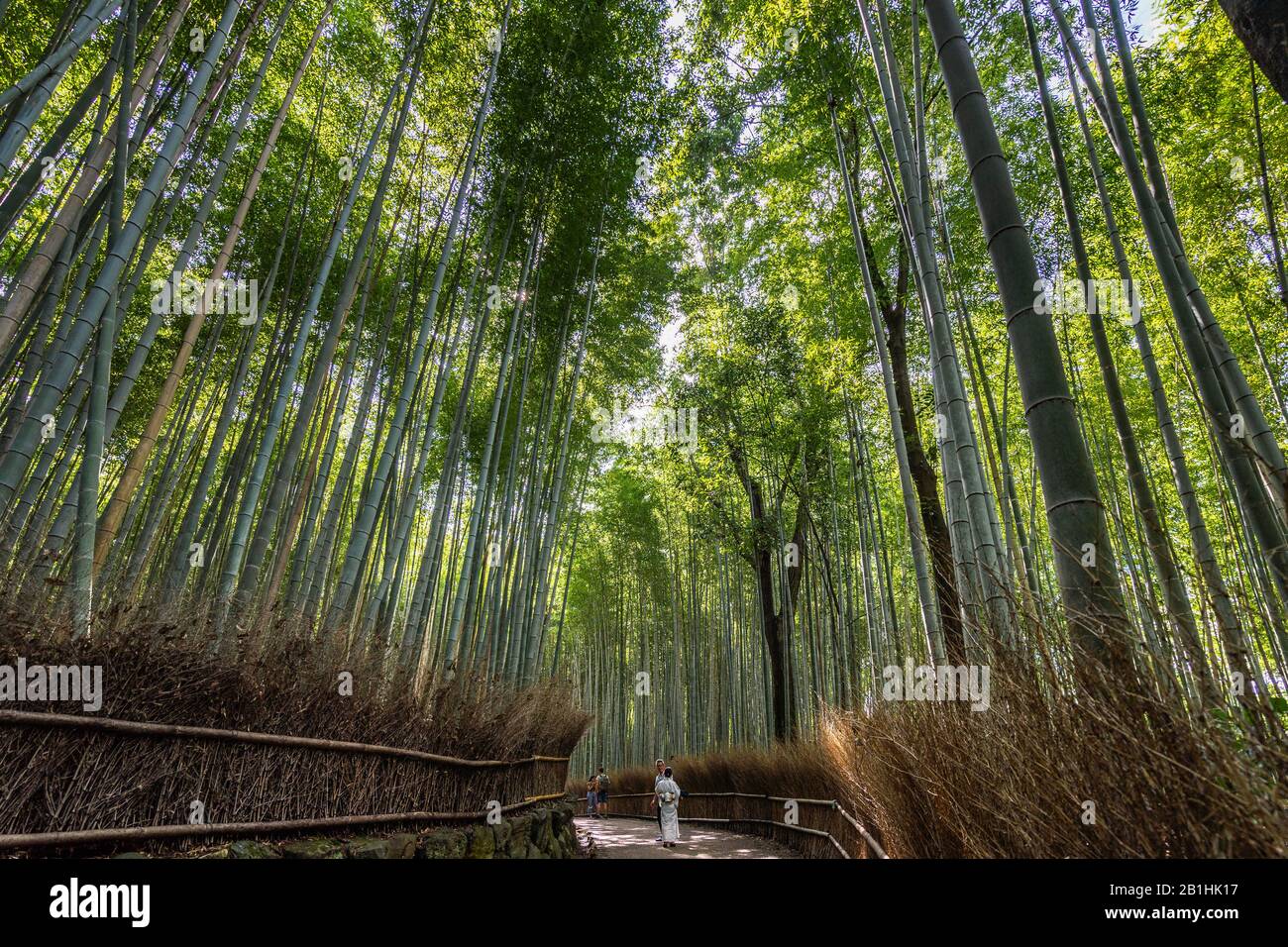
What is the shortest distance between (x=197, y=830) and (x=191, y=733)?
31 cm

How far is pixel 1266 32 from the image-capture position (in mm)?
1166

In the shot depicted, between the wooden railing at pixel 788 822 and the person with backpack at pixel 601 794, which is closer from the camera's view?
the wooden railing at pixel 788 822

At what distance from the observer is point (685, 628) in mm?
12422

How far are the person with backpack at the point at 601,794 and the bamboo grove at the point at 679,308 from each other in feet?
12.8

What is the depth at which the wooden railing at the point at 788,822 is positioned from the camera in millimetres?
3650

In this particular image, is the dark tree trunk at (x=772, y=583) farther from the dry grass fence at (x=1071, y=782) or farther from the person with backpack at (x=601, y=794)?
A: the dry grass fence at (x=1071, y=782)

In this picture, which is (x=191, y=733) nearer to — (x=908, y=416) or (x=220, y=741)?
(x=220, y=741)

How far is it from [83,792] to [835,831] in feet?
15.4

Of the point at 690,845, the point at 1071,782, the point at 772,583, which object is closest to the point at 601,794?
the point at 690,845

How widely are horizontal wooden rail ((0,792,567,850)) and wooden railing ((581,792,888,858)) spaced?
7.85 feet

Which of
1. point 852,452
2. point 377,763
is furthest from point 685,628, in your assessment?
point 377,763

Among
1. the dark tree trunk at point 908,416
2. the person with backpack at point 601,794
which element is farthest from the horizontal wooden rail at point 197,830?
the person with backpack at point 601,794

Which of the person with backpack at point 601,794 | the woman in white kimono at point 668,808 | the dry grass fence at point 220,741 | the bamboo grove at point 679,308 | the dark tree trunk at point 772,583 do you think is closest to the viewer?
the dry grass fence at point 220,741
